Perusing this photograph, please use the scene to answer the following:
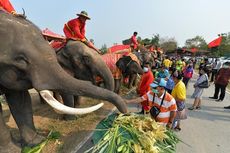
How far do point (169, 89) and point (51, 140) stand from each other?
3.49 m

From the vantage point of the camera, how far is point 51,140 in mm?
4992

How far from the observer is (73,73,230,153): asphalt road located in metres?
5.29

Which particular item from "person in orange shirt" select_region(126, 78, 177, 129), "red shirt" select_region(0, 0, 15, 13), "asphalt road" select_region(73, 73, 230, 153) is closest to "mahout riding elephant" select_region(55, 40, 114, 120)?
"person in orange shirt" select_region(126, 78, 177, 129)

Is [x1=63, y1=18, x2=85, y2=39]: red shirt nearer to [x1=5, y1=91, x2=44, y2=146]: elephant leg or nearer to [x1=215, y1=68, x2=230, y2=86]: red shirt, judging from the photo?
[x1=5, y1=91, x2=44, y2=146]: elephant leg

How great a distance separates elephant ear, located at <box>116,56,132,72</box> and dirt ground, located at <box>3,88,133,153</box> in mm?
2619

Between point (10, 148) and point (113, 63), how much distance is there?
6190 millimetres

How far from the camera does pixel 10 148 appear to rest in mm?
4242

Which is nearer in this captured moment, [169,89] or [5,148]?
[5,148]

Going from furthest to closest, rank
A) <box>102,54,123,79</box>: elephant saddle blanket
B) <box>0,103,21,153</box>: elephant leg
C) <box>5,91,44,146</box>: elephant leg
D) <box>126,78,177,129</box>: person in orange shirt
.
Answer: <box>102,54,123,79</box>: elephant saddle blanket, <box>126,78,177,129</box>: person in orange shirt, <box>5,91,44,146</box>: elephant leg, <box>0,103,21,153</box>: elephant leg

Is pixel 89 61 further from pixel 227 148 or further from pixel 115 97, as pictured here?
pixel 227 148

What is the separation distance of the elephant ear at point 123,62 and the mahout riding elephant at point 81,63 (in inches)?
146

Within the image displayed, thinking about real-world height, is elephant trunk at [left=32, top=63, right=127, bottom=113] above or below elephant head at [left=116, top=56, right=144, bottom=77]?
above

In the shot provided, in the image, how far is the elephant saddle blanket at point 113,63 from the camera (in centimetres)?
941

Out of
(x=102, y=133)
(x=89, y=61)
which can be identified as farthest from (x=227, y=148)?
(x=89, y=61)
